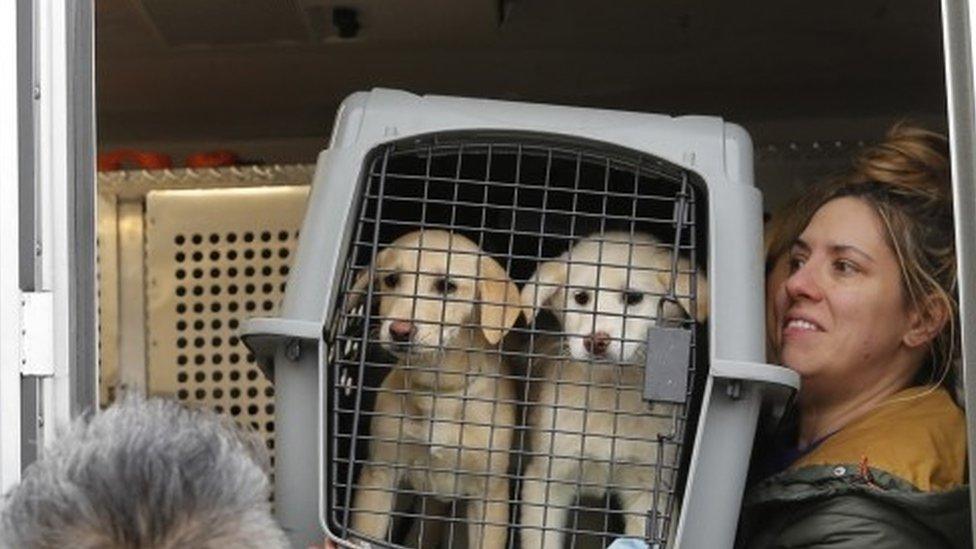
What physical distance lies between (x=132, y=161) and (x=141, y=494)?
6.80 feet

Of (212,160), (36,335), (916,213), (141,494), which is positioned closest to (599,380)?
(916,213)

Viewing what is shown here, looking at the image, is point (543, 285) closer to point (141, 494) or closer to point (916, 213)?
point (916, 213)

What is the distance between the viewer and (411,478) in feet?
6.16

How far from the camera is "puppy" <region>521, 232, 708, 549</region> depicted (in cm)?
179

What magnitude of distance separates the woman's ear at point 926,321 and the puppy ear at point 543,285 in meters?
0.50

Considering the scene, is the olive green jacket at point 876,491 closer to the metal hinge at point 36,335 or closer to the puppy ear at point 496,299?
the puppy ear at point 496,299

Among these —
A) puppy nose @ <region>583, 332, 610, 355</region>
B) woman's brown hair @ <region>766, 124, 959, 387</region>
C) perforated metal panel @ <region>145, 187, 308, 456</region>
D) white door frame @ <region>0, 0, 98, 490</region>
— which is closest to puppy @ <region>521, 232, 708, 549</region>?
puppy nose @ <region>583, 332, 610, 355</region>

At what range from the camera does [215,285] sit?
285 centimetres

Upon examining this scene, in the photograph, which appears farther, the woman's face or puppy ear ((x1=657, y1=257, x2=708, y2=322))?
the woman's face

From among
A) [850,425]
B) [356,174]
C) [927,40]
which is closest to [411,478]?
[356,174]

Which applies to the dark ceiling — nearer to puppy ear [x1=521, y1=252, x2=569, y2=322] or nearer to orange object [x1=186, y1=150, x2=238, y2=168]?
orange object [x1=186, y1=150, x2=238, y2=168]

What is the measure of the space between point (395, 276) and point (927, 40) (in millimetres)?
1291

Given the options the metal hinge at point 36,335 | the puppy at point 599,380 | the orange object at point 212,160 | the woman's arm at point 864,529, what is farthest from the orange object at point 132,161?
the woman's arm at point 864,529

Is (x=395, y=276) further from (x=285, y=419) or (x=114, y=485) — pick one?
(x=114, y=485)
